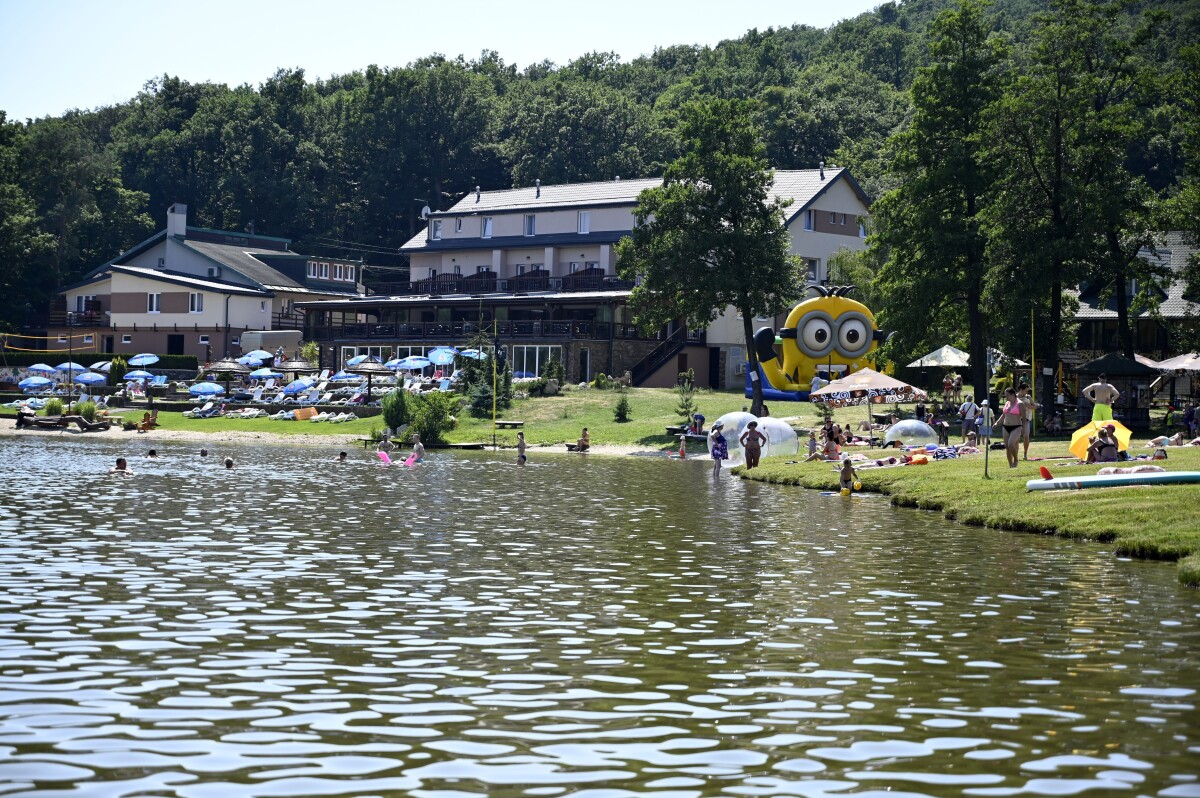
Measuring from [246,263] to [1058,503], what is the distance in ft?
286

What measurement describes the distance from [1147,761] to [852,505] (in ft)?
73.6

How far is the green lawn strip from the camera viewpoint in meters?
22.1

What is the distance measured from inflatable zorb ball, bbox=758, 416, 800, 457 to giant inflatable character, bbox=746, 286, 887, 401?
65.2 feet

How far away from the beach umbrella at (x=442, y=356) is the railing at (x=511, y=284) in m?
12.7

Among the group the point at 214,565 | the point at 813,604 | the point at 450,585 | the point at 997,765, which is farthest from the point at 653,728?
the point at 214,565

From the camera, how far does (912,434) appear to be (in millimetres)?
45750

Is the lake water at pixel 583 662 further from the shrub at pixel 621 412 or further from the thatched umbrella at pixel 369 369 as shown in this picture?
the thatched umbrella at pixel 369 369

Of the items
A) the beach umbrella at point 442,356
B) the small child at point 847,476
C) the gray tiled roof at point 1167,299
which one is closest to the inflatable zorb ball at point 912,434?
the small child at point 847,476

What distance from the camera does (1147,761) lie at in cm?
984

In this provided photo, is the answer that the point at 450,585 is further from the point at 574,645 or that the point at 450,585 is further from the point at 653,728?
the point at 653,728

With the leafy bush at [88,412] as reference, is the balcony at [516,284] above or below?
above

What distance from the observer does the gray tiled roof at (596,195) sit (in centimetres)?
8612

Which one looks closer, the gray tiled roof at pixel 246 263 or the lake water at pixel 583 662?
the lake water at pixel 583 662

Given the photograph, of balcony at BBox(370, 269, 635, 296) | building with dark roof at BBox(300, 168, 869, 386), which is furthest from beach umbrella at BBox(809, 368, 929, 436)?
balcony at BBox(370, 269, 635, 296)
